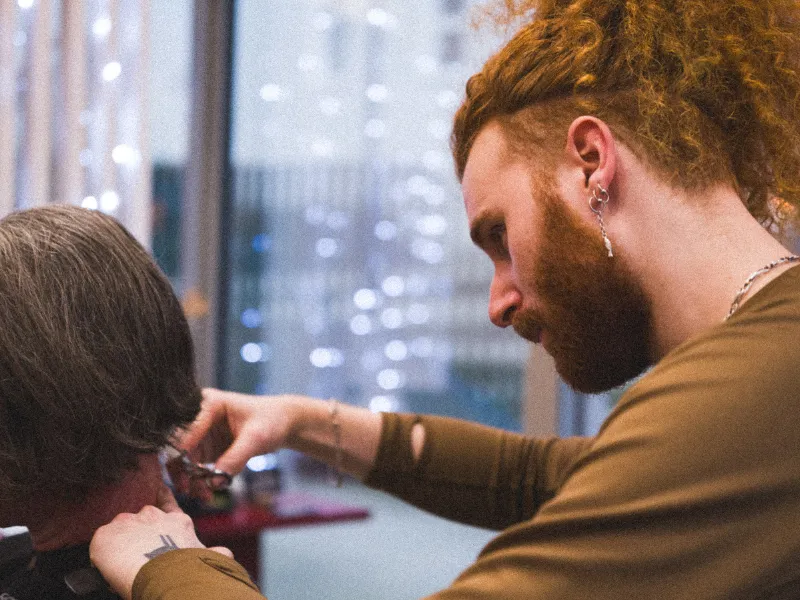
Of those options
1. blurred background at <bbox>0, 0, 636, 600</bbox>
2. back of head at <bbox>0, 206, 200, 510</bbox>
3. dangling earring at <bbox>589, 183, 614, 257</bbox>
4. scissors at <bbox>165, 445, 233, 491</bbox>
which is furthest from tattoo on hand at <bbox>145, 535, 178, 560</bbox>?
blurred background at <bbox>0, 0, 636, 600</bbox>

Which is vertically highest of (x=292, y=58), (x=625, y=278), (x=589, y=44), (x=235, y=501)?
(x=292, y=58)

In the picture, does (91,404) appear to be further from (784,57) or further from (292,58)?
(292,58)

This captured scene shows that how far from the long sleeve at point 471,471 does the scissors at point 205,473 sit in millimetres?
315

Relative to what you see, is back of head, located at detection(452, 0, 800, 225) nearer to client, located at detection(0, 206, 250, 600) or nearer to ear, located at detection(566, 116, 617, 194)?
ear, located at detection(566, 116, 617, 194)

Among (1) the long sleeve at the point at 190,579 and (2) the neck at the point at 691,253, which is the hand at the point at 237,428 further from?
(2) the neck at the point at 691,253

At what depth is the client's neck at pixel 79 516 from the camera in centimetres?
106

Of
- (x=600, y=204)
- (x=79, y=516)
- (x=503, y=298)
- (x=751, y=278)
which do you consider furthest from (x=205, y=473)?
(x=751, y=278)

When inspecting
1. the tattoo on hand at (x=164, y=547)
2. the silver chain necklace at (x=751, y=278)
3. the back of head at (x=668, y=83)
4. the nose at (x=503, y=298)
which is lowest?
the tattoo on hand at (x=164, y=547)

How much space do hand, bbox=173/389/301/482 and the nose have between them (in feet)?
1.37

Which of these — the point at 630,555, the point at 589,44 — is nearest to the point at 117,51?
the point at 589,44

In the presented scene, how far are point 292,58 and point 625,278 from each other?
3.18 metres

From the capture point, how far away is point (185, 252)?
397cm

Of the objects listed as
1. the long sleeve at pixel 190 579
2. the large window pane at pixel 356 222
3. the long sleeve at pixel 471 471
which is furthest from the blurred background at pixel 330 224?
the long sleeve at pixel 190 579

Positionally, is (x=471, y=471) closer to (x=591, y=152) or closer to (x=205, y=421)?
(x=205, y=421)
